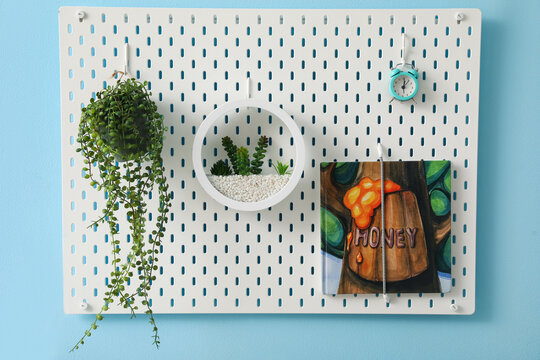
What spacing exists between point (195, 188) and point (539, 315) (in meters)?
0.97

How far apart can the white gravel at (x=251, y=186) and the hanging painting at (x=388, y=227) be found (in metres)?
0.15

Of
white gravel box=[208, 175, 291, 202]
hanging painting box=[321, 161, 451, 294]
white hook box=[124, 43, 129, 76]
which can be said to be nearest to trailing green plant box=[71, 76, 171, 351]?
white hook box=[124, 43, 129, 76]

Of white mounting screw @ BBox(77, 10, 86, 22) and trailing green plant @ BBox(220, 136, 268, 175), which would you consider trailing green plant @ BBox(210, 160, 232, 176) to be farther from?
white mounting screw @ BBox(77, 10, 86, 22)

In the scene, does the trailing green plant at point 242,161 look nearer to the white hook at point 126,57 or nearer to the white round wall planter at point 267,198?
the white round wall planter at point 267,198

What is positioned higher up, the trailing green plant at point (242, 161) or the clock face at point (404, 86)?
the clock face at point (404, 86)

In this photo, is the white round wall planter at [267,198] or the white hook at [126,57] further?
the white hook at [126,57]

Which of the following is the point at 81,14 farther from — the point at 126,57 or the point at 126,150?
the point at 126,150

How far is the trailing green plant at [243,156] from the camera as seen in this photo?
1.05m

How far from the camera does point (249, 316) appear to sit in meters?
1.17

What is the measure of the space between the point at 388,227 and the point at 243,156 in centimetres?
40

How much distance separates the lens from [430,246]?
1.11m

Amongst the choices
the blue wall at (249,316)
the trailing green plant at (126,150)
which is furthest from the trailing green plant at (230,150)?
the blue wall at (249,316)

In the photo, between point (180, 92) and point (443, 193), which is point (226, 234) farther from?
point (443, 193)

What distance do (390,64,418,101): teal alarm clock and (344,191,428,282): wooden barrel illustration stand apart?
0.24 metres
